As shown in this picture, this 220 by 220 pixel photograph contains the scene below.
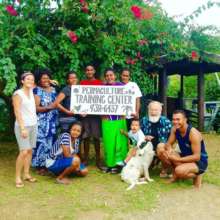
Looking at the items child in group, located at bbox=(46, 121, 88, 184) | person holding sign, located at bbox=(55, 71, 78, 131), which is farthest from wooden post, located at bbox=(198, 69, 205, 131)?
child in group, located at bbox=(46, 121, 88, 184)

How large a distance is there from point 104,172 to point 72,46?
90.0 inches

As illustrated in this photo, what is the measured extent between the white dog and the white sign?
713 mm

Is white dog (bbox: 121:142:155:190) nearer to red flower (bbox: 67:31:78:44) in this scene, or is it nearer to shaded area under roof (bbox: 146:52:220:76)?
red flower (bbox: 67:31:78:44)

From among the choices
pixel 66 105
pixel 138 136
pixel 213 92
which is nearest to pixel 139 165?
pixel 138 136

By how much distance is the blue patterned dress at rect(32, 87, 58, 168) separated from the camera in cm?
627

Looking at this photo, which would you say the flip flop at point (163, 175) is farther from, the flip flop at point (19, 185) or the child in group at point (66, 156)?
the flip flop at point (19, 185)

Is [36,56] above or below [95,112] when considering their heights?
above

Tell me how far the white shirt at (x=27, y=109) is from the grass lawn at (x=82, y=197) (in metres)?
0.98

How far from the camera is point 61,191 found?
5.53 m

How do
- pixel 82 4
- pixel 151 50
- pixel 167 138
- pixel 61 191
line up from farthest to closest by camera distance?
pixel 151 50 → pixel 82 4 → pixel 167 138 → pixel 61 191

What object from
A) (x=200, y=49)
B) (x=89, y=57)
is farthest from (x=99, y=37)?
(x=200, y=49)

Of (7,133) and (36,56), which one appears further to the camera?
(7,133)

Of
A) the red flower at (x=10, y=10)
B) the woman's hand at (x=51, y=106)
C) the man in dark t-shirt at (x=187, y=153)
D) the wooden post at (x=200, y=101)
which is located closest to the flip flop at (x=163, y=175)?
the man in dark t-shirt at (x=187, y=153)

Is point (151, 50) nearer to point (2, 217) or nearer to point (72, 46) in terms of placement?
point (72, 46)
